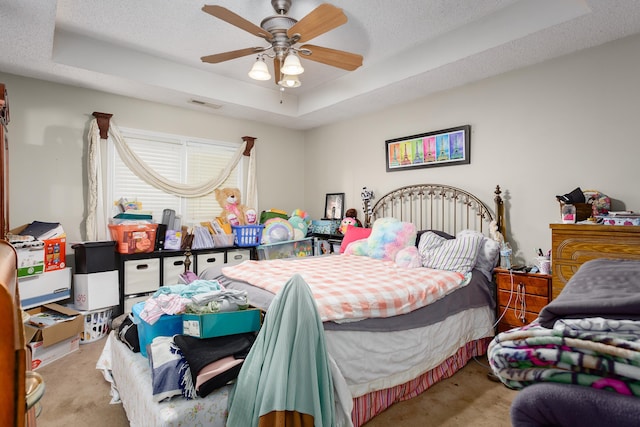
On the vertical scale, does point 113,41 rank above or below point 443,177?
above

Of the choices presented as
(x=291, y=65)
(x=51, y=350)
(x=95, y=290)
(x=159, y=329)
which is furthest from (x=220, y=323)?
(x=95, y=290)

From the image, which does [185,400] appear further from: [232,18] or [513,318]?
[513,318]

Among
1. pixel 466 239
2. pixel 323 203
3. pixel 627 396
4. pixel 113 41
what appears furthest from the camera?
pixel 323 203

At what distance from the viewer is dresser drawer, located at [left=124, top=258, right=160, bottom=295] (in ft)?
12.0

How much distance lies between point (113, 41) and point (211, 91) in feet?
3.38

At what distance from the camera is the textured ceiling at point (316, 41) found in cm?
248

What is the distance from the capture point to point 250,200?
494 cm

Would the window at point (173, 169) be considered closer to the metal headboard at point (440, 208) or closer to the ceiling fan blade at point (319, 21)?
the metal headboard at point (440, 208)

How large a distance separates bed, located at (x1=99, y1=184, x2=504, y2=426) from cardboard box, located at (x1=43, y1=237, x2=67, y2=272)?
1.21 m

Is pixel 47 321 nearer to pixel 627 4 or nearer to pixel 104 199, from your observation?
pixel 104 199

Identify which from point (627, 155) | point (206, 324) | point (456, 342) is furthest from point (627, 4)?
point (206, 324)

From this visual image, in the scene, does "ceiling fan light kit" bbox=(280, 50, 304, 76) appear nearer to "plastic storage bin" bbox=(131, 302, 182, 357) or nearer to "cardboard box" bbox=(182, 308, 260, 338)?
"cardboard box" bbox=(182, 308, 260, 338)

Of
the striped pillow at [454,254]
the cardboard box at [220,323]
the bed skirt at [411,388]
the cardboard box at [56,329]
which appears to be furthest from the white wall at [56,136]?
the bed skirt at [411,388]

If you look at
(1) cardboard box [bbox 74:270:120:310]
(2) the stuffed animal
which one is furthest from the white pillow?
(1) cardboard box [bbox 74:270:120:310]
